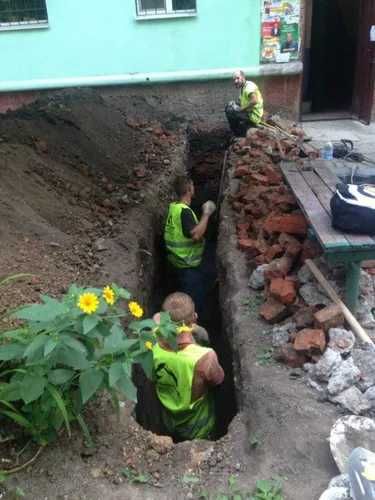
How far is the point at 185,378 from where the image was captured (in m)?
3.36

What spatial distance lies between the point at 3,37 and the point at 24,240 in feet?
25.4

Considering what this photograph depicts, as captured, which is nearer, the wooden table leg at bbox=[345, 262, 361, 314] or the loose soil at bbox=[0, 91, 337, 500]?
the loose soil at bbox=[0, 91, 337, 500]

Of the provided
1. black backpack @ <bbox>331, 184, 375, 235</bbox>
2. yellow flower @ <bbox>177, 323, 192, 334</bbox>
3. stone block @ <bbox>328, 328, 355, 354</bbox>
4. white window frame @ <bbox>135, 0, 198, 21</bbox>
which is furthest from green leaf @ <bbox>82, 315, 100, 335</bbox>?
white window frame @ <bbox>135, 0, 198, 21</bbox>

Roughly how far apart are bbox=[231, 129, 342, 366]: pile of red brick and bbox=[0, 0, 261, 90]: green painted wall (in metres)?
4.11

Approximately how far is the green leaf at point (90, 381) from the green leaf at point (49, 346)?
221 millimetres

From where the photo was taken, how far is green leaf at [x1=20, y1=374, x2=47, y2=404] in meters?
2.43

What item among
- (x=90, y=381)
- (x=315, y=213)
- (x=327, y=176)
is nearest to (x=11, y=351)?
(x=90, y=381)

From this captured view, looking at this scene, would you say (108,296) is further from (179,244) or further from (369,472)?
(179,244)

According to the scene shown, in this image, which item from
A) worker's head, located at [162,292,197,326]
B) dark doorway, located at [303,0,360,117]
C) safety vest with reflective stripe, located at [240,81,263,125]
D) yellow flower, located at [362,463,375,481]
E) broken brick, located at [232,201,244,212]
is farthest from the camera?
dark doorway, located at [303,0,360,117]

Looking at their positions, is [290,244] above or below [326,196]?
below

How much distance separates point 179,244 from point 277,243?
4.44 feet

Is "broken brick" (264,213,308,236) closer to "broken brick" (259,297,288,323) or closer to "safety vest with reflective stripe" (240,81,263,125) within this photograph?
"broken brick" (259,297,288,323)

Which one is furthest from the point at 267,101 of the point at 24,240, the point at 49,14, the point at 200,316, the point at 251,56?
the point at 24,240

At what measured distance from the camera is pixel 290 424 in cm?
302
